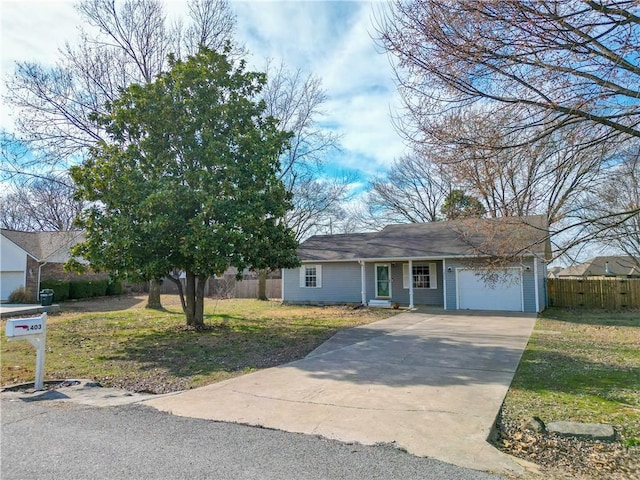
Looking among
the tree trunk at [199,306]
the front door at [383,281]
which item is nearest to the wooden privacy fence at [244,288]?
the front door at [383,281]

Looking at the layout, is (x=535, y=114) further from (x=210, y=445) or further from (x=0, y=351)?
(x=0, y=351)

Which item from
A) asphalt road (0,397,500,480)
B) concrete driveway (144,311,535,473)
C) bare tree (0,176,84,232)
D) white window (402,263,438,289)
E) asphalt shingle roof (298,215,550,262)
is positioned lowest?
concrete driveway (144,311,535,473)

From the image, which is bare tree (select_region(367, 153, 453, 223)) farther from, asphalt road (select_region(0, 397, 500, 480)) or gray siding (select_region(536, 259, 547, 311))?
asphalt road (select_region(0, 397, 500, 480))

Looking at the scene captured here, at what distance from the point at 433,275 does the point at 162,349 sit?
1391 cm

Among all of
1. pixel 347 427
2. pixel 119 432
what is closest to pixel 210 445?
pixel 119 432

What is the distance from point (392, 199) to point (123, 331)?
78.9 ft

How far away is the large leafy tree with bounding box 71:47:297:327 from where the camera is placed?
10008 millimetres

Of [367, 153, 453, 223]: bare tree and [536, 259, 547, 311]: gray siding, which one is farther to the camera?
[367, 153, 453, 223]: bare tree

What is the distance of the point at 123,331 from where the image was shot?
12.4 m

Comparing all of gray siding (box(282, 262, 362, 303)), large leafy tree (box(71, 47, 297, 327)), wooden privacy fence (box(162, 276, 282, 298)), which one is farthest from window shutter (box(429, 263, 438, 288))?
wooden privacy fence (box(162, 276, 282, 298))

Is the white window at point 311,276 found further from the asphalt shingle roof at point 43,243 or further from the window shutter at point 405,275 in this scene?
the asphalt shingle roof at point 43,243

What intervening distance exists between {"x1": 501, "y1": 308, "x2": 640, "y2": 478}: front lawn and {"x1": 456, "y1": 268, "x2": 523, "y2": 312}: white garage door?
5.71m

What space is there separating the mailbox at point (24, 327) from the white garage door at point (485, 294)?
15.2 meters

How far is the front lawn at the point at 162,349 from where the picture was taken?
7012mm
